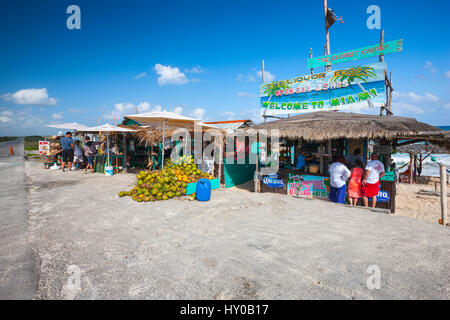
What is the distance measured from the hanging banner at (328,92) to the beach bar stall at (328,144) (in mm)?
1560

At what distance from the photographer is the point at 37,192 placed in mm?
7750

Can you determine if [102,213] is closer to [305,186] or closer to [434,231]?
[305,186]

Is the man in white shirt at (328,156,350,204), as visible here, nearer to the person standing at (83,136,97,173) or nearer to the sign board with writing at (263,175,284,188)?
the sign board with writing at (263,175,284,188)

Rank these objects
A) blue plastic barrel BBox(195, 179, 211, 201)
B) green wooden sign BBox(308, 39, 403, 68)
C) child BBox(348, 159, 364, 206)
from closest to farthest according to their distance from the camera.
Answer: child BBox(348, 159, 364, 206)
blue plastic barrel BBox(195, 179, 211, 201)
green wooden sign BBox(308, 39, 403, 68)

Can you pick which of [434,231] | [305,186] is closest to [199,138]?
[305,186]

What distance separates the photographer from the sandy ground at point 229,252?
2881mm

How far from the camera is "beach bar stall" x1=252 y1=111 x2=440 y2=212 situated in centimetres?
696

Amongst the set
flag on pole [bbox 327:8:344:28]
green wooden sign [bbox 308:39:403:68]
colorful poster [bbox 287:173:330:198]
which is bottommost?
colorful poster [bbox 287:173:330:198]

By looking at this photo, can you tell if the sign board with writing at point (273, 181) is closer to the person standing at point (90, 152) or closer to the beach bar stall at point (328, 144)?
the beach bar stall at point (328, 144)

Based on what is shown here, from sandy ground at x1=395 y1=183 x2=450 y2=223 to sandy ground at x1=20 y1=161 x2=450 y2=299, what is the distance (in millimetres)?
2234

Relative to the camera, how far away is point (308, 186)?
8289 millimetres

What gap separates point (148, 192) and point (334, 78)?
377 inches

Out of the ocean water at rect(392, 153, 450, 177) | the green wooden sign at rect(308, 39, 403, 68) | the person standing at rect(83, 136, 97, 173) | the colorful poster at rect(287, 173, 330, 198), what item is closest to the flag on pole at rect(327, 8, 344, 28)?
the green wooden sign at rect(308, 39, 403, 68)

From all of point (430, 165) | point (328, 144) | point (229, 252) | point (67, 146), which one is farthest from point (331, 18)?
point (430, 165)
